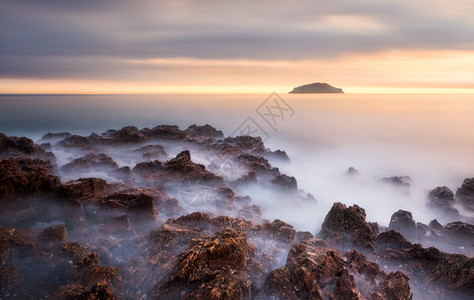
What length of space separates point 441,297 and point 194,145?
21024mm

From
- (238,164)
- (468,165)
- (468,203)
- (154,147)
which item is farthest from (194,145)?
(468,165)

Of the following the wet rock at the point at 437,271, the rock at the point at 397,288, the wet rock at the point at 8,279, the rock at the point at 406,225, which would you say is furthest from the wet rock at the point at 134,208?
the rock at the point at 406,225

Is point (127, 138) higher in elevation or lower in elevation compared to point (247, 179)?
higher

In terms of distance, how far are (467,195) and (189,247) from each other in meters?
18.4

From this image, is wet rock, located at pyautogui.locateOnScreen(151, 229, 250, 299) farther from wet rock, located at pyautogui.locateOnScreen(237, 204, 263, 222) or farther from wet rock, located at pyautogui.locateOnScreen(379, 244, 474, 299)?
wet rock, located at pyautogui.locateOnScreen(379, 244, 474, 299)

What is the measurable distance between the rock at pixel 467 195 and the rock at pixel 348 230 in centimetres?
1013

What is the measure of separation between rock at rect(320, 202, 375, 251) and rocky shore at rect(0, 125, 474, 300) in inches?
1.5

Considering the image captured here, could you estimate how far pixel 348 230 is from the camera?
10.5 m

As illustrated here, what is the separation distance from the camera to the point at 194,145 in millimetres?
25641

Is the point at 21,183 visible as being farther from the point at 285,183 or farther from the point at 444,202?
the point at 444,202

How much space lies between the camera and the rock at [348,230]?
32.9 feet

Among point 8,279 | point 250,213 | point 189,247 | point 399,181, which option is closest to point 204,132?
point 250,213

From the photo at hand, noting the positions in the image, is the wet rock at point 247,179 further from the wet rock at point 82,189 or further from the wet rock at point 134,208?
the wet rock at point 82,189

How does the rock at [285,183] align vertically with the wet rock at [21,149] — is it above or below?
below
